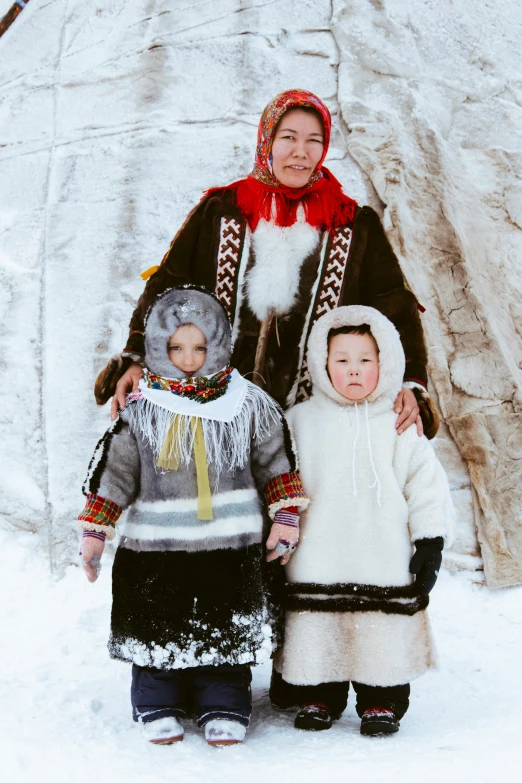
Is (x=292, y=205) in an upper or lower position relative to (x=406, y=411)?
upper

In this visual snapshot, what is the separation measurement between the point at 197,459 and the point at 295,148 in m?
0.90

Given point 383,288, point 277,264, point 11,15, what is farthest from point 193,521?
point 11,15

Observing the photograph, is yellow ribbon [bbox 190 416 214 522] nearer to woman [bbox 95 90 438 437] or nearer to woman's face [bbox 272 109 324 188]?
woman [bbox 95 90 438 437]

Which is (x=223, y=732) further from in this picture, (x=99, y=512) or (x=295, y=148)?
(x=295, y=148)

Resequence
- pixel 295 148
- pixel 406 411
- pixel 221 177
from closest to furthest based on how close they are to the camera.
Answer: pixel 406 411 → pixel 295 148 → pixel 221 177

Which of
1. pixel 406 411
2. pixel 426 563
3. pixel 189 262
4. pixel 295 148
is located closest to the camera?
pixel 426 563

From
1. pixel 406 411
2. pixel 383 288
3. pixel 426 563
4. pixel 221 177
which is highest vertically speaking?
pixel 221 177

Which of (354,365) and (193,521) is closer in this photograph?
(193,521)

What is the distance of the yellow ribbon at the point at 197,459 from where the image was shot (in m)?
1.96

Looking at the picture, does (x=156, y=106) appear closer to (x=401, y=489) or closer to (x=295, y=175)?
(x=295, y=175)

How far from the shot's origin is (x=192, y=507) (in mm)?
1979

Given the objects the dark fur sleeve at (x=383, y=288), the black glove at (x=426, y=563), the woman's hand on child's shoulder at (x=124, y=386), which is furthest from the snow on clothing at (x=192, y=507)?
the dark fur sleeve at (x=383, y=288)

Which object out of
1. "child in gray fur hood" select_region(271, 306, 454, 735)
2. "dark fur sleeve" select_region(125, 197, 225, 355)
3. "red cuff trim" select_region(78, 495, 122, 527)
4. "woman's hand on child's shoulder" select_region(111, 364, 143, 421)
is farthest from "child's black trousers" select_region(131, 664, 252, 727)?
"dark fur sleeve" select_region(125, 197, 225, 355)

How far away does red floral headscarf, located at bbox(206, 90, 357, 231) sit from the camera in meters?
2.27
